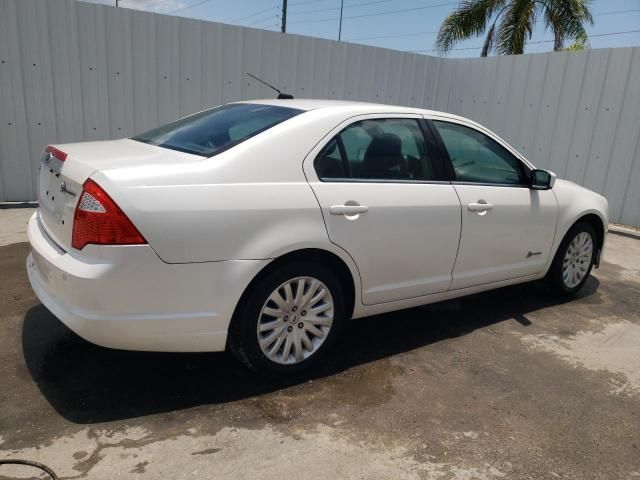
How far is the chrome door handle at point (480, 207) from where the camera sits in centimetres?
371

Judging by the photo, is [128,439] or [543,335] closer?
[128,439]

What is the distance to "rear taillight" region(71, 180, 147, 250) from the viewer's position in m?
2.47

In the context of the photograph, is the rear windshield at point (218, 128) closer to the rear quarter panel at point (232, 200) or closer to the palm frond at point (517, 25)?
the rear quarter panel at point (232, 200)

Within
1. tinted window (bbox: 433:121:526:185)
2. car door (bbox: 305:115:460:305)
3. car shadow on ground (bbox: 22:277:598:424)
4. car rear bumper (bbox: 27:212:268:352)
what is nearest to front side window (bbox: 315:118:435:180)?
car door (bbox: 305:115:460:305)

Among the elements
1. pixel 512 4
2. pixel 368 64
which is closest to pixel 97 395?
pixel 368 64

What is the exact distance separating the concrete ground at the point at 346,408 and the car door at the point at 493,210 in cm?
52

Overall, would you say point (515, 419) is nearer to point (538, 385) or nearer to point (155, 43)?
point (538, 385)

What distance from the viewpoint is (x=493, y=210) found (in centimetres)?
386

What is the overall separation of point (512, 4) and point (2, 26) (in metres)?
12.8

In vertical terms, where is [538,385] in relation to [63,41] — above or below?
below

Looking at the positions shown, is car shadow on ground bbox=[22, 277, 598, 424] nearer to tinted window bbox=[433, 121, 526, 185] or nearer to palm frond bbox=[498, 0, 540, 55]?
Answer: tinted window bbox=[433, 121, 526, 185]

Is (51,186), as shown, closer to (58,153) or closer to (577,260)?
(58,153)

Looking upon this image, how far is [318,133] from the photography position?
3.13m

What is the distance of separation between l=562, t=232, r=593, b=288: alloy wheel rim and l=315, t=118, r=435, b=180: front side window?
1.88 metres
